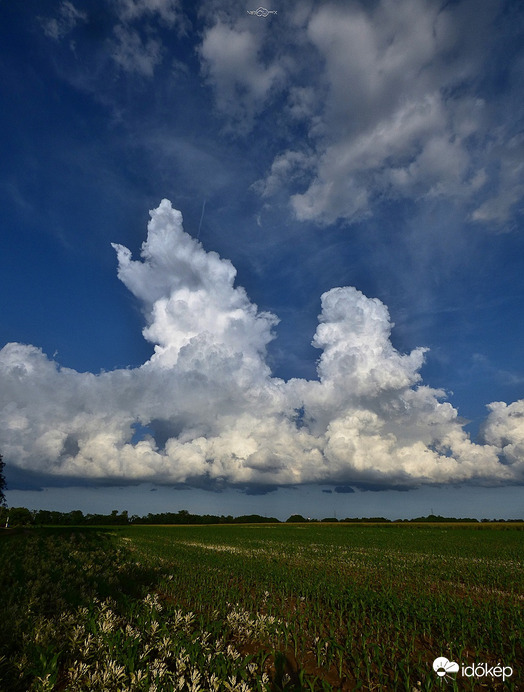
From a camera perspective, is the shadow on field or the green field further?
the green field

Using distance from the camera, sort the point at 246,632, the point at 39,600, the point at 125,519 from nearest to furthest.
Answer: the point at 246,632
the point at 39,600
the point at 125,519

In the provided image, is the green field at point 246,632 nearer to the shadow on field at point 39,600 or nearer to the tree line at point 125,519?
the shadow on field at point 39,600

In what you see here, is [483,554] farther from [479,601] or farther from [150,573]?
[150,573]

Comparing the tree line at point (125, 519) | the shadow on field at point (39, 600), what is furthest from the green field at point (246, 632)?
the tree line at point (125, 519)

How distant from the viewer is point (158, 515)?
153 m

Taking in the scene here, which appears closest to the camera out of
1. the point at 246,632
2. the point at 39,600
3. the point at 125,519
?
the point at 246,632

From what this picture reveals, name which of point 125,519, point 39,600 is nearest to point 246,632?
point 39,600

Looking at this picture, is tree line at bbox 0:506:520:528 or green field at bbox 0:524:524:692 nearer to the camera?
green field at bbox 0:524:524:692

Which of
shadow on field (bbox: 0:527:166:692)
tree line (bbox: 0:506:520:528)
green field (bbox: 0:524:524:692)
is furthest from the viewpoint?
tree line (bbox: 0:506:520:528)

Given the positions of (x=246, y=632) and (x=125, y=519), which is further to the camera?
(x=125, y=519)

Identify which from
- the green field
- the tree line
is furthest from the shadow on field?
the tree line

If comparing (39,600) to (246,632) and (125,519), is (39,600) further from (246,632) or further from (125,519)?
(125,519)

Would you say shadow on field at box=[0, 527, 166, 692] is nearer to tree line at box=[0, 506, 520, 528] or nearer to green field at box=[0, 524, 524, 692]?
green field at box=[0, 524, 524, 692]

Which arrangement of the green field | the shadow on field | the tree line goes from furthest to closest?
the tree line
the green field
the shadow on field
